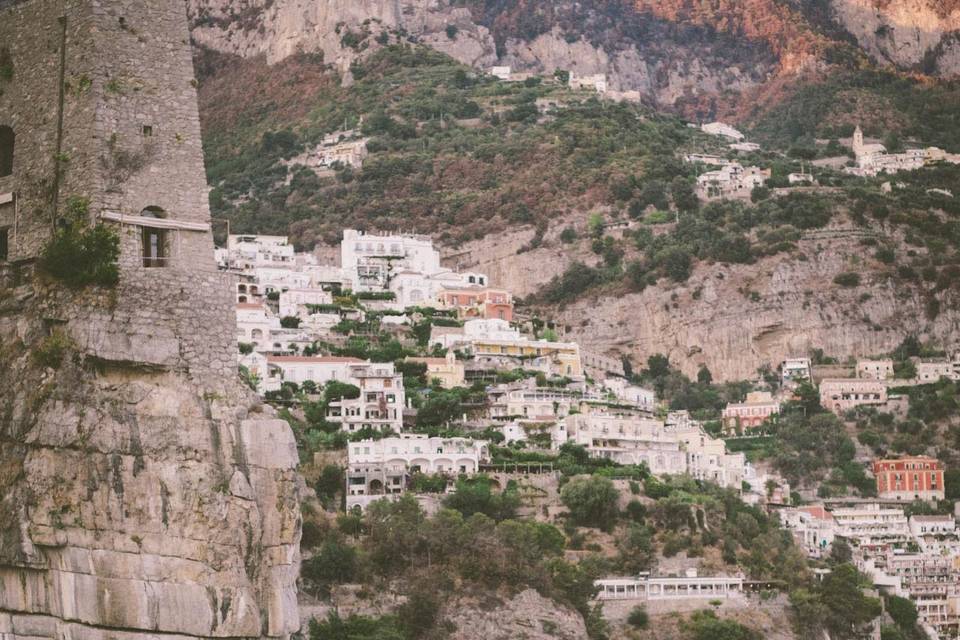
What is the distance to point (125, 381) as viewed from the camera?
2652 centimetres

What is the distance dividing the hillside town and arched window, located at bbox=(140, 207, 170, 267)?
40.1m

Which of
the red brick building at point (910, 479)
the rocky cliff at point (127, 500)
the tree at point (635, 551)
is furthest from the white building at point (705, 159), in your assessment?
the rocky cliff at point (127, 500)

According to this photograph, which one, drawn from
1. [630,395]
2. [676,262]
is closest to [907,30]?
[676,262]

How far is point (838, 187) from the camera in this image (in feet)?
441

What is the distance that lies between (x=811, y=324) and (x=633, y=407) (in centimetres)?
3272

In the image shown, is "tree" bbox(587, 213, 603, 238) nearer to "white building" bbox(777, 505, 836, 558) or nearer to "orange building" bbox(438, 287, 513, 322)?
"orange building" bbox(438, 287, 513, 322)

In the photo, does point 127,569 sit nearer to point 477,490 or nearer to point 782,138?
point 477,490

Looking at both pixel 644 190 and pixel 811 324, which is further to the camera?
pixel 644 190

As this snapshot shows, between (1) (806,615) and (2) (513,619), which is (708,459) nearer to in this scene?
(1) (806,615)

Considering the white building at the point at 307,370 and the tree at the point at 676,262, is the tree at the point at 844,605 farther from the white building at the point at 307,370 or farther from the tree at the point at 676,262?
the tree at the point at 676,262

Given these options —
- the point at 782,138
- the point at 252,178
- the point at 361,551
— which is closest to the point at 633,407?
the point at 361,551

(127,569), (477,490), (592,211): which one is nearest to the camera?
(127,569)

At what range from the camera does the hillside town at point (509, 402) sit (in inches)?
2896

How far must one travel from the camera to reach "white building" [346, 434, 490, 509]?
2736 inches
